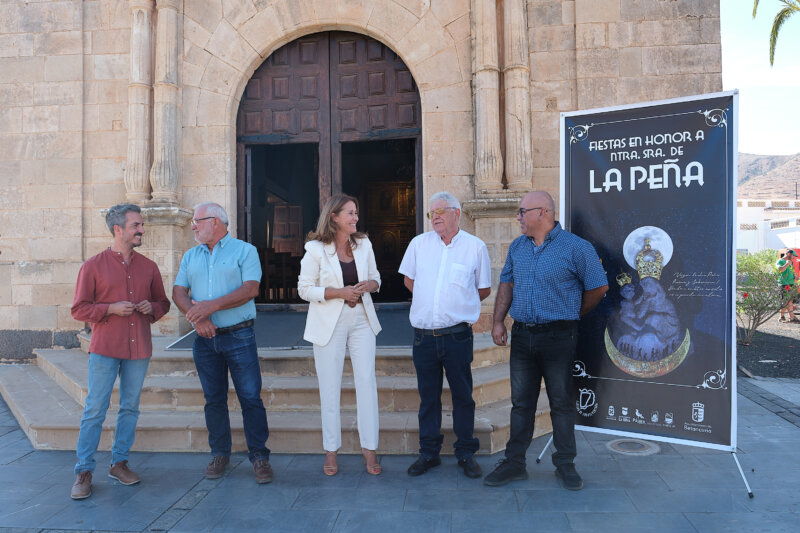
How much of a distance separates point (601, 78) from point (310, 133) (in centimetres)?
370

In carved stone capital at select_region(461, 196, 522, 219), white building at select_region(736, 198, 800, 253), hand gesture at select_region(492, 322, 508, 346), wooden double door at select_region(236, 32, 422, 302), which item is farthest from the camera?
white building at select_region(736, 198, 800, 253)

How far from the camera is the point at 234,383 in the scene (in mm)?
3875

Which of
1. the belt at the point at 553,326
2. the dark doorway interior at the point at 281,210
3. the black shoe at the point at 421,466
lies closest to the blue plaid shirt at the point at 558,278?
the belt at the point at 553,326

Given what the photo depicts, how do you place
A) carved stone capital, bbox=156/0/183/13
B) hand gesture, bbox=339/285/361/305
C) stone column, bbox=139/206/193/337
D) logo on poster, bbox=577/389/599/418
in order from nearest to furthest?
hand gesture, bbox=339/285/361/305 < logo on poster, bbox=577/389/599/418 < stone column, bbox=139/206/193/337 < carved stone capital, bbox=156/0/183/13

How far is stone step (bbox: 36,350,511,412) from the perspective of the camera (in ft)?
15.8

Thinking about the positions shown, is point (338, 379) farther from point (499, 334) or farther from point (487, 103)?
point (487, 103)

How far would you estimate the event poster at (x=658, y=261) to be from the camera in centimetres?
365

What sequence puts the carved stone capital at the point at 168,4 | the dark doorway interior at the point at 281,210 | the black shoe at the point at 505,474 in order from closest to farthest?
the black shoe at the point at 505,474 → the carved stone capital at the point at 168,4 → the dark doorway interior at the point at 281,210

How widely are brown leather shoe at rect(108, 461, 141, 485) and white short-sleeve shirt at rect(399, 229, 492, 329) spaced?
2.19 m

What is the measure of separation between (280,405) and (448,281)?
2081mm

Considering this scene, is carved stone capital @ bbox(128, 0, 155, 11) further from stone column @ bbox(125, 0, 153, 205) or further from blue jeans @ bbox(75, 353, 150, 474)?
blue jeans @ bbox(75, 353, 150, 474)

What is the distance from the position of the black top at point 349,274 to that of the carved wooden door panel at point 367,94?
3.61 meters

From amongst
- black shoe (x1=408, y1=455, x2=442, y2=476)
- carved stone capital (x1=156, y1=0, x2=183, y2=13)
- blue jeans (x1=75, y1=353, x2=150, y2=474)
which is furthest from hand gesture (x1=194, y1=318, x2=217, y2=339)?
carved stone capital (x1=156, y1=0, x2=183, y2=13)

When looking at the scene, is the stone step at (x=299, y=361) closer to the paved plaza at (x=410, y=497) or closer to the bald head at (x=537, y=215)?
the paved plaza at (x=410, y=497)
